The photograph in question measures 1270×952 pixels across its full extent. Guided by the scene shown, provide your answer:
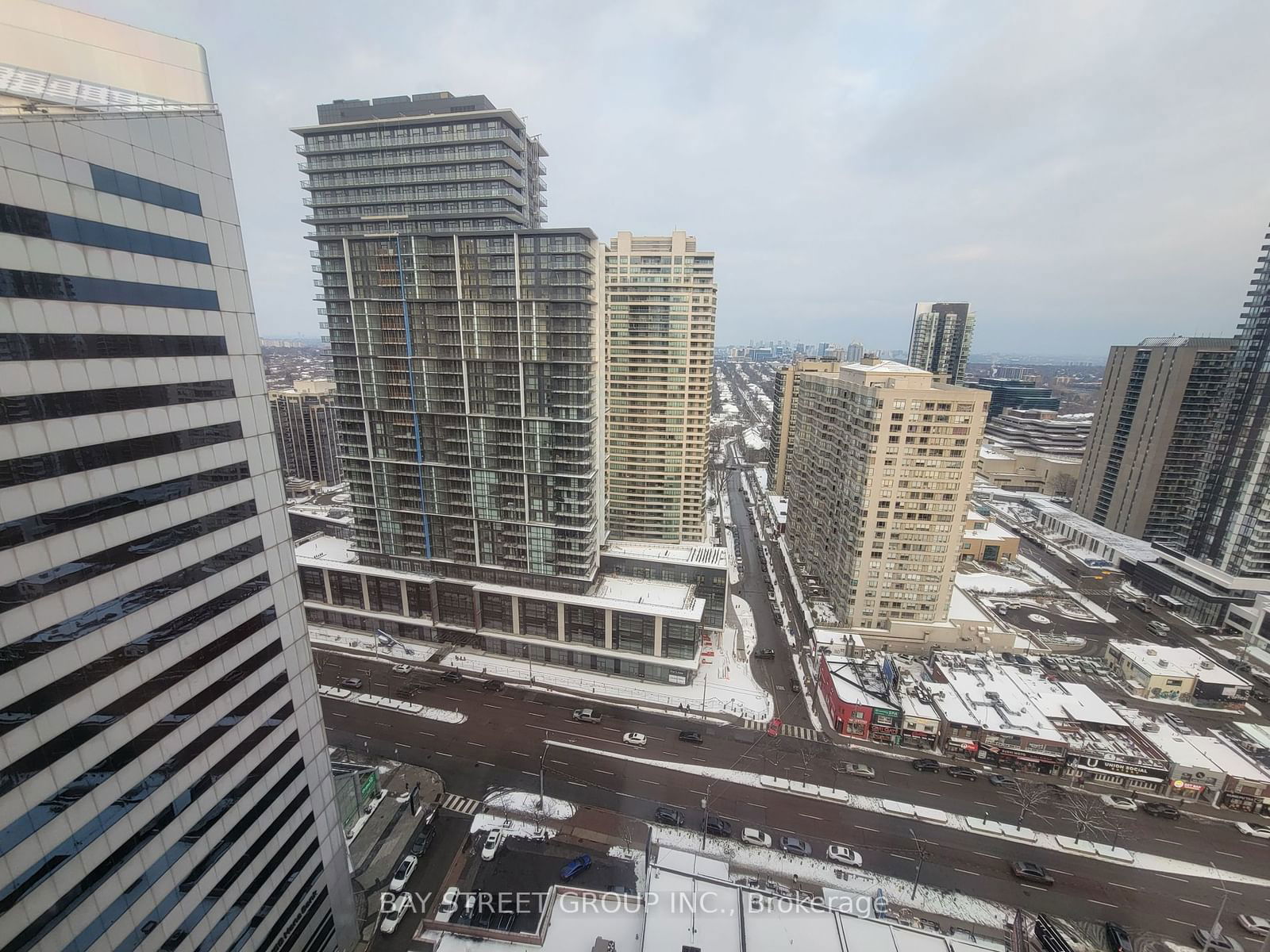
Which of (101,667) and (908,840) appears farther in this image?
(908,840)

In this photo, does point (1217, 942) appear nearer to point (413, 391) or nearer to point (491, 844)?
point (491, 844)

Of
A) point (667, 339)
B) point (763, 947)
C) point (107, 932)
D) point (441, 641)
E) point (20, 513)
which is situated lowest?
point (441, 641)

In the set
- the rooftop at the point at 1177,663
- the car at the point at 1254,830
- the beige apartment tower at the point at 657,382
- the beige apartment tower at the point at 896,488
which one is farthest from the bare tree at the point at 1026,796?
the beige apartment tower at the point at 657,382

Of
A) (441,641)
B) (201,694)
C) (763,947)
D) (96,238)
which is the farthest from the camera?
(441,641)

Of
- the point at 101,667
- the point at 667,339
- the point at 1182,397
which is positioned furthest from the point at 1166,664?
the point at 101,667

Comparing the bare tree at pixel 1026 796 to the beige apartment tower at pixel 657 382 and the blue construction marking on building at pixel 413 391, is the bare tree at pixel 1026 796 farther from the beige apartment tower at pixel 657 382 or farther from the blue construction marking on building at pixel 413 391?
the blue construction marking on building at pixel 413 391

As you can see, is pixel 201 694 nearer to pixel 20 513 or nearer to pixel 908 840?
pixel 20 513

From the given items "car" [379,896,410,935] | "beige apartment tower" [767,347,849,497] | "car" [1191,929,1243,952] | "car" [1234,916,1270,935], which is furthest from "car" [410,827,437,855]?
"beige apartment tower" [767,347,849,497]
